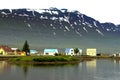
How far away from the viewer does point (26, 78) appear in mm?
63312

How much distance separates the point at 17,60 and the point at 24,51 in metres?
54.2

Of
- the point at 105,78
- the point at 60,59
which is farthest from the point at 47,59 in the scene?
the point at 105,78

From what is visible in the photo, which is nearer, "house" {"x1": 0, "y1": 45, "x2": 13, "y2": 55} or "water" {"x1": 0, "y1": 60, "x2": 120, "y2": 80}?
"water" {"x1": 0, "y1": 60, "x2": 120, "y2": 80}

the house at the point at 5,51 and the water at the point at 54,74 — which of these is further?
the house at the point at 5,51

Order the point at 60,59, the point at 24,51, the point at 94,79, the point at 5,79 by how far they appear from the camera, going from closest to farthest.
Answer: the point at 5,79, the point at 94,79, the point at 60,59, the point at 24,51

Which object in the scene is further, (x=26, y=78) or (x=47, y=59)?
(x=47, y=59)

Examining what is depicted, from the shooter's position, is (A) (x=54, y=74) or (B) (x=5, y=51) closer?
(A) (x=54, y=74)

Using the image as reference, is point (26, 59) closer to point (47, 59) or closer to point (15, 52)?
point (47, 59)

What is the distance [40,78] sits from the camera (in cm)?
6381

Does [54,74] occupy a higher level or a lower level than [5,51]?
lower

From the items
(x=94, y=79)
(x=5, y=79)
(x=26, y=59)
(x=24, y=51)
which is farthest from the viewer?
(x=24, y=51)

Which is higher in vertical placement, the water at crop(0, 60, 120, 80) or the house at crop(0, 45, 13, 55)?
the house at crop(0, 45, 13, 55)

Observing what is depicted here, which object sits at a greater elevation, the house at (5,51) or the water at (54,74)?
the house at (5,51)

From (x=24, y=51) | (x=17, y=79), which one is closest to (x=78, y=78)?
(x=17, y=79)
